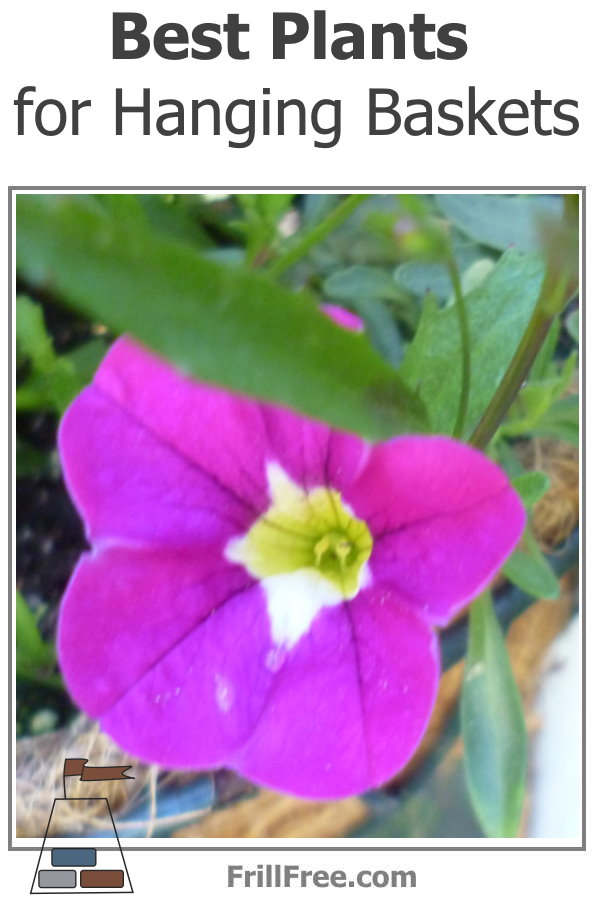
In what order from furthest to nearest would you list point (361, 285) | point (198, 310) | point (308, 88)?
point (361, 285)
point (308, 88)
point (198, 310)

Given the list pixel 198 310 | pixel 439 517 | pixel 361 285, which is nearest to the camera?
pixel 198 310

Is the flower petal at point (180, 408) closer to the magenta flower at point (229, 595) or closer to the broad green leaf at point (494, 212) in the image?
the magenta flower at point (229, 595)

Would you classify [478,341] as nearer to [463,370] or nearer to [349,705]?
[463,370]

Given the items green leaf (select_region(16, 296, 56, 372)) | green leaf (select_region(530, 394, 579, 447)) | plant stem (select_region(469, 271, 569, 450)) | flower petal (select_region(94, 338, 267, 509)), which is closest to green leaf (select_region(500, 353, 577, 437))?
green leaf (select_region(530, 394, 579, 447))

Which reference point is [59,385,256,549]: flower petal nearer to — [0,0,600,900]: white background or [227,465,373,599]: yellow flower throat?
[227,465,373,599]: yellow flower throat

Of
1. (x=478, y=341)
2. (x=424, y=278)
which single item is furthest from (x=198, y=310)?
(x=424, y=278)

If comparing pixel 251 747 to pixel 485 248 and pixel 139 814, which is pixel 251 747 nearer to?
pixel 139 814
